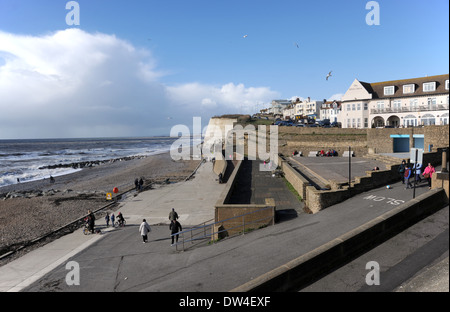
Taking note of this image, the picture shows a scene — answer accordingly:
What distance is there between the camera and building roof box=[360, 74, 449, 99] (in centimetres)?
3594

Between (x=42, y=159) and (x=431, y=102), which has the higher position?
(x=431, y=102)

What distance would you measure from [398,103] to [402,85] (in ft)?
9.95

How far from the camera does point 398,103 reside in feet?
127

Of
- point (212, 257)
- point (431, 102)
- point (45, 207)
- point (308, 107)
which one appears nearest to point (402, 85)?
point (431, 102)

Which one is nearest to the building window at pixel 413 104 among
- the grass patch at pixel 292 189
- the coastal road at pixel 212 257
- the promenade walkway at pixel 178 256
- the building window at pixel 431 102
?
the building window at pixel 431 102

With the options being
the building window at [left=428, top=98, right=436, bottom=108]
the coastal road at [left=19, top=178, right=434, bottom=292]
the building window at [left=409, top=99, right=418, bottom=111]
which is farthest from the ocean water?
the building window at [left=428, top=98, right=436, bottom=108]

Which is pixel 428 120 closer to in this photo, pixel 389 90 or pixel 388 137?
pixel 388 137

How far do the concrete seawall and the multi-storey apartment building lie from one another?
3040 centimetres

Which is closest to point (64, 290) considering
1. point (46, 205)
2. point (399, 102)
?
point (46, 205)

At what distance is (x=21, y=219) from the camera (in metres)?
21.2

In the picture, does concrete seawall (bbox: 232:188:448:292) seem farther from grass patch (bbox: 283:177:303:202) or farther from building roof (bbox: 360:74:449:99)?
building roof (bbox: 360:74:449:99)

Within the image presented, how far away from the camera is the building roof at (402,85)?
3594cm
